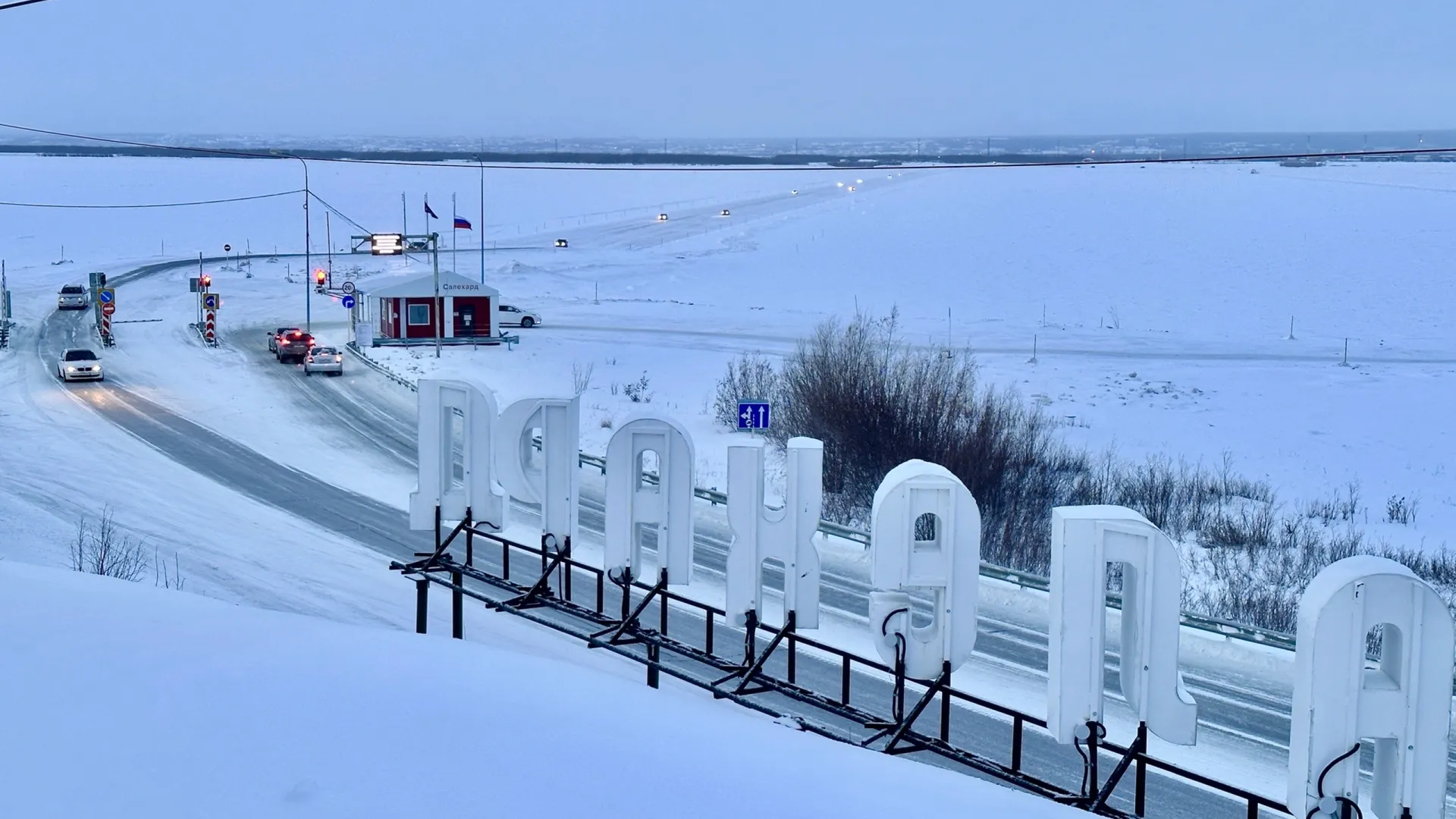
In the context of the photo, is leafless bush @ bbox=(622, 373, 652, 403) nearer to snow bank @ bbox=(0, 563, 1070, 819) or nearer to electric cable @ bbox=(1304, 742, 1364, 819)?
snow bank @ bbox=(0, 563, 1070, 819)

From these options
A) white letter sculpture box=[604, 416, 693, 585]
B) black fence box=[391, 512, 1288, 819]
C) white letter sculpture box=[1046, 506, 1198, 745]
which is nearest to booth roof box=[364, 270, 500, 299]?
black fence box=[391, 512, 1288, 819]

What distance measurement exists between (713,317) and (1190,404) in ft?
92.5

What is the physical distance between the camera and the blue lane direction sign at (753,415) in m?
25.1

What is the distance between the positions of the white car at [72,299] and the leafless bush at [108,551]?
45.8m

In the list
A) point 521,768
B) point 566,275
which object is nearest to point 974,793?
point 521,768

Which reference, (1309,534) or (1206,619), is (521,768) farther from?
(1309,534)

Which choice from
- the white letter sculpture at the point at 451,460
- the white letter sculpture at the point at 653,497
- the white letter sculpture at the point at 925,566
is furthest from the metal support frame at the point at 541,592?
the white letter sculpture at the point at 925,566

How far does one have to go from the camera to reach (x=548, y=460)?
41.9 ft

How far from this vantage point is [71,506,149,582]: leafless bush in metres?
19.4

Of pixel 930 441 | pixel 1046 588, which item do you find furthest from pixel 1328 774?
pixel 930 441

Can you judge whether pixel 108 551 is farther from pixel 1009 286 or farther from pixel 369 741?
pixel 1009 286

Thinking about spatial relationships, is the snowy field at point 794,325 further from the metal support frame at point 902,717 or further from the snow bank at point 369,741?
the snow bank at point 369,741

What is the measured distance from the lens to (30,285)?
7888 centimetres

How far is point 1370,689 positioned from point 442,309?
4736 cm
